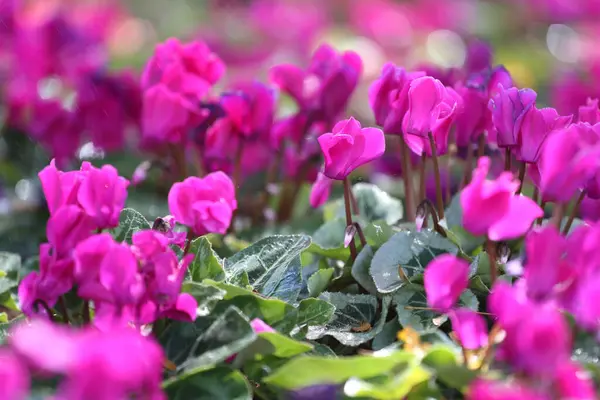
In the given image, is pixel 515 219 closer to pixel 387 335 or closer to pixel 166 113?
pixel 387 335

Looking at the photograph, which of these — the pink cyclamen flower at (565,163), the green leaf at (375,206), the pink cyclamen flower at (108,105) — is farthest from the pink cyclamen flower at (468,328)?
the pink cyclamen flower at (108,105)

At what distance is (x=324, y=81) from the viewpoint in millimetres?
1349

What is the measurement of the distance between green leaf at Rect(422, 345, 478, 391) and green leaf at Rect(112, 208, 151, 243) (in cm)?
40

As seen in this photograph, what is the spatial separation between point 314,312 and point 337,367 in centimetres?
18

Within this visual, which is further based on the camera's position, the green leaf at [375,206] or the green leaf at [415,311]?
the green leaf at [375,206]

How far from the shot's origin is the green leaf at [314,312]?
0.89 m

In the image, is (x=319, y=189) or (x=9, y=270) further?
(x=9, y=270)

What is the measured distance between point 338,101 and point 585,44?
2734 millimetres

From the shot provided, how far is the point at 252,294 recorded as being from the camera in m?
0.87

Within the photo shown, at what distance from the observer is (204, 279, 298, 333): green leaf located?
87cm

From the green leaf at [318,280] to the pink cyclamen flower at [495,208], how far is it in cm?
28

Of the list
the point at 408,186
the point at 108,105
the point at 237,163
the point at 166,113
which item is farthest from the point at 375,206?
the point at 108,105

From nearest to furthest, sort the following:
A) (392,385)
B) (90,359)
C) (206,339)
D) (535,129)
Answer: (90,359)
(392,385)
(206,339)
(535,129)

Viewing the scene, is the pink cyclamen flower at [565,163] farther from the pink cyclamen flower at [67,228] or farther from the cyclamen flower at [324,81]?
the cyclamen flower at [324,81]
